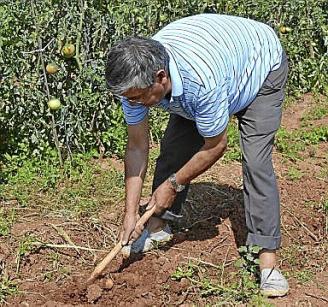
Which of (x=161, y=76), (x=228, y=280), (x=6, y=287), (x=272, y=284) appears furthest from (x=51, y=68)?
(x=272, y=284)

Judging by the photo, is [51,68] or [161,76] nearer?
[161,76]

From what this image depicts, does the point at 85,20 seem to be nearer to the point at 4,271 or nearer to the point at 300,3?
the point at 4,271

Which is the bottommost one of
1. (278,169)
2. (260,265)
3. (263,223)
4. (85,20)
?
(278,169)

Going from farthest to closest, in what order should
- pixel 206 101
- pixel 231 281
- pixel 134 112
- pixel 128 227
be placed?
1. pixel 231 281
2. pixel 128 227
3. pixel 134 112
4. pixel 206 101

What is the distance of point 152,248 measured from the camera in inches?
162

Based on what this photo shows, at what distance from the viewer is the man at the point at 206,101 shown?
2930 millimetres

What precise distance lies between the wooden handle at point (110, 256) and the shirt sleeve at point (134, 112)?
17.4 inches

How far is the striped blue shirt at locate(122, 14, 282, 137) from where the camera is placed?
3.06 metres

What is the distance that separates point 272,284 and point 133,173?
91cm

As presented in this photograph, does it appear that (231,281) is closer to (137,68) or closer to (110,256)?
(110,256)

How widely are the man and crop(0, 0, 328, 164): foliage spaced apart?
53.2 inches

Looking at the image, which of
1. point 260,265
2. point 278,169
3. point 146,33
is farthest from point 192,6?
point 260,265

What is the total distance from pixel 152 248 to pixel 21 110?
1.52 meters

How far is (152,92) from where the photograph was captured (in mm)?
2951
